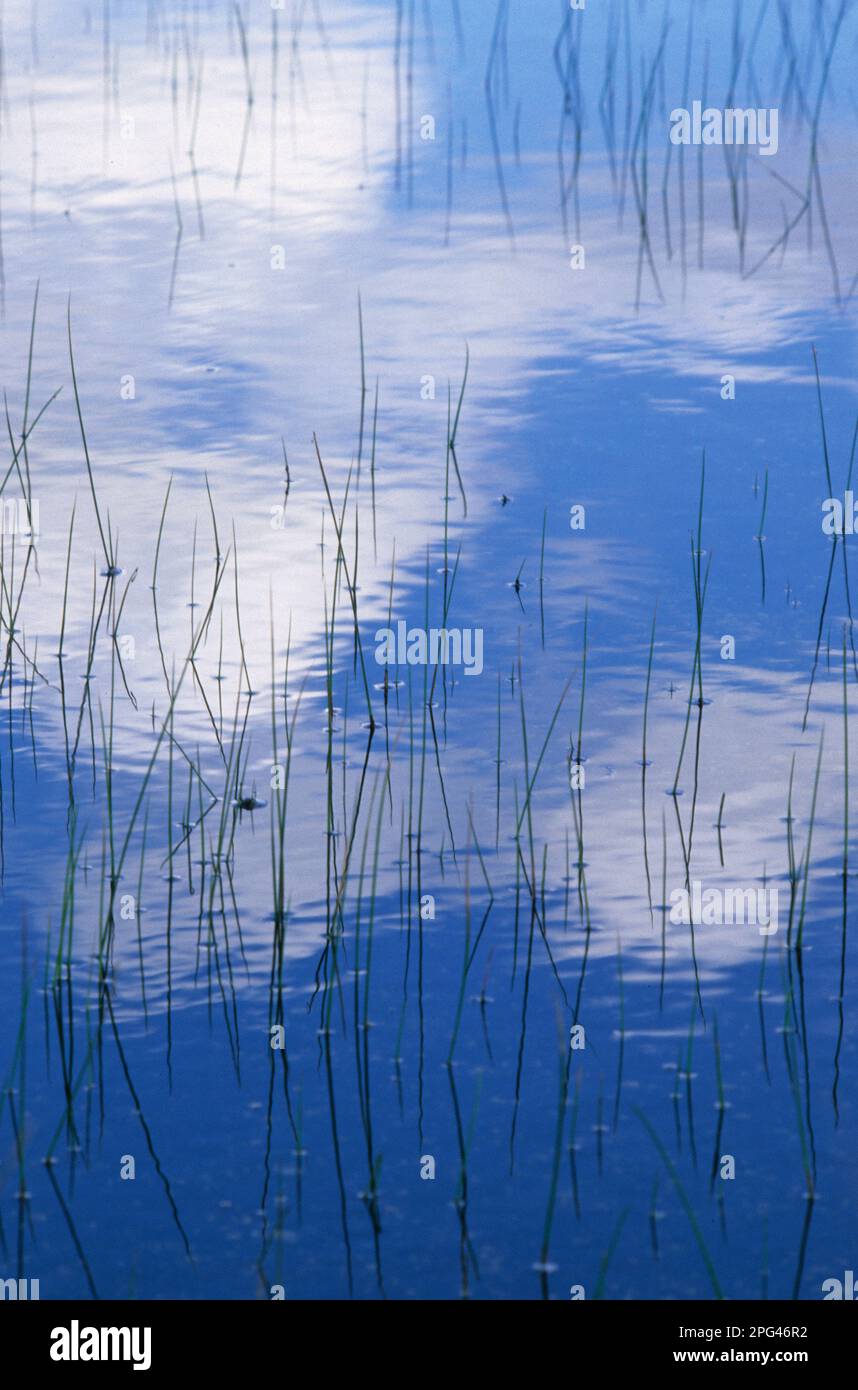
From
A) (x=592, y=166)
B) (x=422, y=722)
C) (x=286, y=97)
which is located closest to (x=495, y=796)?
(x=422, y=722)

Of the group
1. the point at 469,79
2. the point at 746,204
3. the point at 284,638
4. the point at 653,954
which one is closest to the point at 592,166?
the point at 746,204

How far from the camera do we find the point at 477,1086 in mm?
2842

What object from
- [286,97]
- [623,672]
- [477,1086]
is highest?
[286,97]

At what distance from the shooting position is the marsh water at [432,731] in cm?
266

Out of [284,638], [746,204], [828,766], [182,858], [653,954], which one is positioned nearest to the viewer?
[653,954]

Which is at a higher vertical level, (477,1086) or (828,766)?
(828,766)

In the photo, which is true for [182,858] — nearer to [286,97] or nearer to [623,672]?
[623,672]

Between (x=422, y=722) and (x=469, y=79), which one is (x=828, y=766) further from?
(x=469, y=79)

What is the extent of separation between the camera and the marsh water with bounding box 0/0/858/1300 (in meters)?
2.66

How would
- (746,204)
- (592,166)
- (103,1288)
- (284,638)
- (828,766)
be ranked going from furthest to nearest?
1. (592,166)
2. (746,204)
3. (284,638)
4. (828,766)
5. (103,1288)

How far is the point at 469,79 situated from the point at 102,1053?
720 centimetres

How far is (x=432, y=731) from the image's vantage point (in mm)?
3863

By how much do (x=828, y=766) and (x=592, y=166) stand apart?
479cm

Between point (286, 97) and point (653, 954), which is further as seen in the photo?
point (286, 97)
